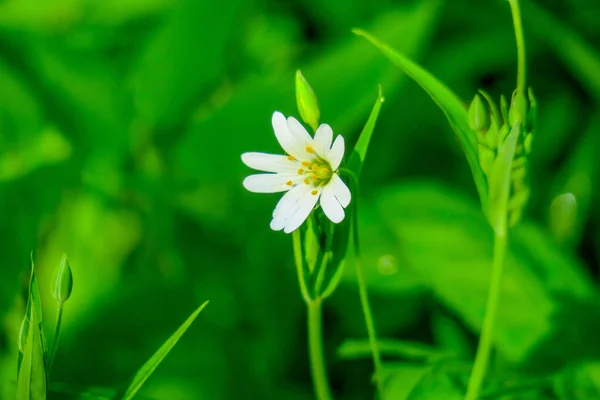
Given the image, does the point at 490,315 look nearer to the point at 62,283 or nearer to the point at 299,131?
the point at 299,131

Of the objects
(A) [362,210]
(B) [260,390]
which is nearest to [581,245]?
(A) [362,210]

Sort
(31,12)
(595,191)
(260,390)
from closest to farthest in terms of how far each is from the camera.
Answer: (260,390), (595,191), (31,12)

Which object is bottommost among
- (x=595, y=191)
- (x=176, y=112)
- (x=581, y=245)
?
(x=581, y=245)

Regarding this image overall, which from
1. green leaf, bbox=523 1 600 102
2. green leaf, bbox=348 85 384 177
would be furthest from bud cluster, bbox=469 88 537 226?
green leaf, bbox=523 1 600 102

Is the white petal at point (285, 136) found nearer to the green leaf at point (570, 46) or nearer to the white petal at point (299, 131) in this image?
the white petal at point (299, 131)

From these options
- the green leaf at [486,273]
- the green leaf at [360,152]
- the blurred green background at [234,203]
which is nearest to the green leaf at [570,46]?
the blurred green background at [234,203]

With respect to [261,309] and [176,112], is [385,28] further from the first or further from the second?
[261,309]
